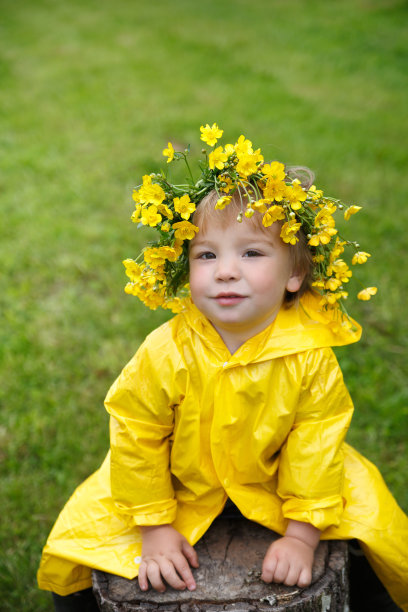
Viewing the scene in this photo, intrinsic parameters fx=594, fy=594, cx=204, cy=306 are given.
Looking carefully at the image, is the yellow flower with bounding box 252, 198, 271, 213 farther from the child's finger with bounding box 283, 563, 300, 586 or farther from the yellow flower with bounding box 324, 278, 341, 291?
the child's finger with bounding box 283, 563, 300, 586

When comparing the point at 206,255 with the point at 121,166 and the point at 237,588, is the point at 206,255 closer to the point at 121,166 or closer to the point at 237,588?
the point at 237,588

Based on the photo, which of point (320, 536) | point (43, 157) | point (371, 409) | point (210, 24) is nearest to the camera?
point (320, 536)

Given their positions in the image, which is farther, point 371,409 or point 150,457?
point 371,409

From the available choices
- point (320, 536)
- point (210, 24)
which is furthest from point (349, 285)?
point (210, 24)

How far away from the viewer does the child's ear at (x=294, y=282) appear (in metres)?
2.04

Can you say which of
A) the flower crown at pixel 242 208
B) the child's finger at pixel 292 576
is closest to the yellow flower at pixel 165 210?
the flower crown at pixel 242 208

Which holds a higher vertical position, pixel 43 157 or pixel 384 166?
pixel 43 157

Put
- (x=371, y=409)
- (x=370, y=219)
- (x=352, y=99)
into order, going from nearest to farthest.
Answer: (x=371, y=409) < (x=370, y=219) < (x=352, y=99)

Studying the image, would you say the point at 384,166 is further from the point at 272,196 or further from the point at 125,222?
the point at 272,196

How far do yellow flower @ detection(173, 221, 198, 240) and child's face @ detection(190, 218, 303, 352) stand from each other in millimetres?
36

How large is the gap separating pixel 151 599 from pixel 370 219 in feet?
13.3

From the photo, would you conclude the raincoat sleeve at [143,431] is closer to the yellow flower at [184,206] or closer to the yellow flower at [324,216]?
the yellow flower at [184,206]

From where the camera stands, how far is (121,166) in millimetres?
6254

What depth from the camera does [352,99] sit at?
7.80 m
